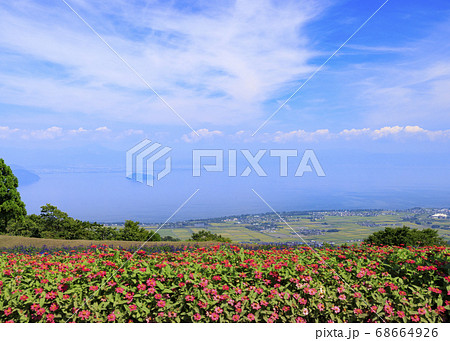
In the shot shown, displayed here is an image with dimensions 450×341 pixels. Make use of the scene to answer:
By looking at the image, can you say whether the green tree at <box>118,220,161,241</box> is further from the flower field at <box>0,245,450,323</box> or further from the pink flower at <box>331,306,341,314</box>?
the pink flower at <box>331,306,341,314</box>

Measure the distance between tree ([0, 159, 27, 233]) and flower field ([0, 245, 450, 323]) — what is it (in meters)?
15.9

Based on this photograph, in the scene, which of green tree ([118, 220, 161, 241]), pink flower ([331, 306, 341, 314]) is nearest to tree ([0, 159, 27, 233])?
green tree ([118, 220, 161, 241])

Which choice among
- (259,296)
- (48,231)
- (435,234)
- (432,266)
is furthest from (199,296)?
(48,231)

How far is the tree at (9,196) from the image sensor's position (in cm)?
1958

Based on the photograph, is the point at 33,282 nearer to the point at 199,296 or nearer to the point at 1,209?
the point at 199,296

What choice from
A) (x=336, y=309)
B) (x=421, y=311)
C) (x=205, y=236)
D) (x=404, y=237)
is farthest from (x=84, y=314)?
(x=404, y=237)

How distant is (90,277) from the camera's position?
211 inches

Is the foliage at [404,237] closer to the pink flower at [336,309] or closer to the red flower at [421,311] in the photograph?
the red flower at [421,311]

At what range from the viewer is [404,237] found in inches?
431

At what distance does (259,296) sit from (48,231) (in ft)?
49.0

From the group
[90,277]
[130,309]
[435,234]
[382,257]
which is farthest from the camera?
[435,234]

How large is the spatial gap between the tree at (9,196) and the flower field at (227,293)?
1588 centimetres

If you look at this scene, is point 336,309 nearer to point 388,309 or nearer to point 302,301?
point 302,301

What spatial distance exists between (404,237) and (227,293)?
826cm
